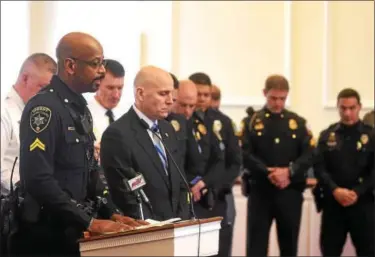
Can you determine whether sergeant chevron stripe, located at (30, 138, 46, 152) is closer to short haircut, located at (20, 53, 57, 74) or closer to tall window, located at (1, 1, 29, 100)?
short haircut, located at (20, 53, 57, 74)

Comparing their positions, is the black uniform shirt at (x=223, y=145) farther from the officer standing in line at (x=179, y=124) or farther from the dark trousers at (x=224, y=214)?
the officer standing in line at (x=179, y=124)

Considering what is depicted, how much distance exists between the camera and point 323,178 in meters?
5.47

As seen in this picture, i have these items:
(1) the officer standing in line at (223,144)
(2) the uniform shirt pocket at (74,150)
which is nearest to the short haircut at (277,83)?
(1) the officer standing in line at (223,144)

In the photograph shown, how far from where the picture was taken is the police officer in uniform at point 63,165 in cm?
265

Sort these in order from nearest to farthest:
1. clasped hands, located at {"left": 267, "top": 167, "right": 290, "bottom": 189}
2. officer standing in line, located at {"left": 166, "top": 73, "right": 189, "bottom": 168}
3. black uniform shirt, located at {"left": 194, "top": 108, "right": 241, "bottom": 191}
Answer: officer standing in line, located at {"left": 166, "top": 73, "right": 189, "bottom": 168}
black uniform shirt, located at {"left": 194, "top": 108, "right": 241, "bottom": 191}
clasped hands, located at {"left": 267, "top": 167, "right": 290, "bottom": 189}

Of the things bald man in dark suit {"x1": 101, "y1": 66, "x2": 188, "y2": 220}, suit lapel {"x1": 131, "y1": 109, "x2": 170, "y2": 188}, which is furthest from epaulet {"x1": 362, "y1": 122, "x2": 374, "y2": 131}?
suit lapel {"x1": 131, "y1": 109, "x2": 170, "y2": 188}

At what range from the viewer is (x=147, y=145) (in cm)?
344

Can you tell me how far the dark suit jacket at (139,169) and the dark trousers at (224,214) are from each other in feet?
4.43

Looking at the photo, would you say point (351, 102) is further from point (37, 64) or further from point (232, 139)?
point (37, 64)

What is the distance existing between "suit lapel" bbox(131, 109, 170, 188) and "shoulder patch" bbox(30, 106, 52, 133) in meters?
0.78

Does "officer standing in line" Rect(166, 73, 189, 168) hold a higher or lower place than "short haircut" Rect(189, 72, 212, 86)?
lower

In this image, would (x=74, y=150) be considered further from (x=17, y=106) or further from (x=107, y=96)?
(x=107, y=96)

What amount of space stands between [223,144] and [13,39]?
2377 mm

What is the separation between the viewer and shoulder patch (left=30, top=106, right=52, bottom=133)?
270 centimetres
